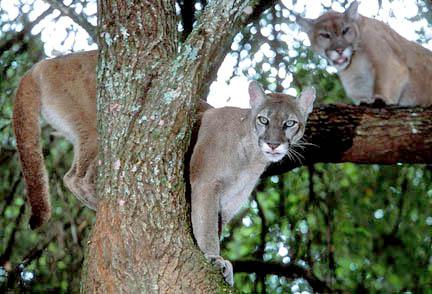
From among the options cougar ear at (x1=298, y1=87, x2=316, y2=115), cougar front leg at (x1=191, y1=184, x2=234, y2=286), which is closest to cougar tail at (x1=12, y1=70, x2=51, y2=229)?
cougar front leg at (x1=191, y1=184, x2=234, y2=286)

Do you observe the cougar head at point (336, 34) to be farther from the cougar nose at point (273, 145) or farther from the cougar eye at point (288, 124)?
the cougar nose at point (273, 145)

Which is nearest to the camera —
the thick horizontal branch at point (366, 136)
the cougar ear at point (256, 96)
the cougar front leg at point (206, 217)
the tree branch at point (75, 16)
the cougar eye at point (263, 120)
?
the cougar front leg at point (206, 217)

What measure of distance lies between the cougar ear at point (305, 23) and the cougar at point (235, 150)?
5.65ft

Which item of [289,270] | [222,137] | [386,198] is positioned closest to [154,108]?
[222,137]

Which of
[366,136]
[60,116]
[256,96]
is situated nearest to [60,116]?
[60,116]

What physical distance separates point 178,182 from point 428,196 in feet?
9.84

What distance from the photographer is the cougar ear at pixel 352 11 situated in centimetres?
567

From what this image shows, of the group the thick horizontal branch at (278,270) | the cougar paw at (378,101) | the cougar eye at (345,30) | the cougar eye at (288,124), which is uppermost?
the cougar eye at (345,30)

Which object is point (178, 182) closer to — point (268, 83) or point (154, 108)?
point (154, 108)

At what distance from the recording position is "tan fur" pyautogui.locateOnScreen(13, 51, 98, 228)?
174 inches

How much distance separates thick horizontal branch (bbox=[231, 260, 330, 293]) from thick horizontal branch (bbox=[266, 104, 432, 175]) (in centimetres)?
89

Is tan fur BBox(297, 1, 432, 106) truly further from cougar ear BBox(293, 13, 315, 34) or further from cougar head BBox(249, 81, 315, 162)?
cougar head BBox(249, 81, 315, 162)

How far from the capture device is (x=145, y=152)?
11.2 feet

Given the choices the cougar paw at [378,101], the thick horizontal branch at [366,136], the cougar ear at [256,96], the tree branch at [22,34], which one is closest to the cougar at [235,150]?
the cougar ear at [256,96]
